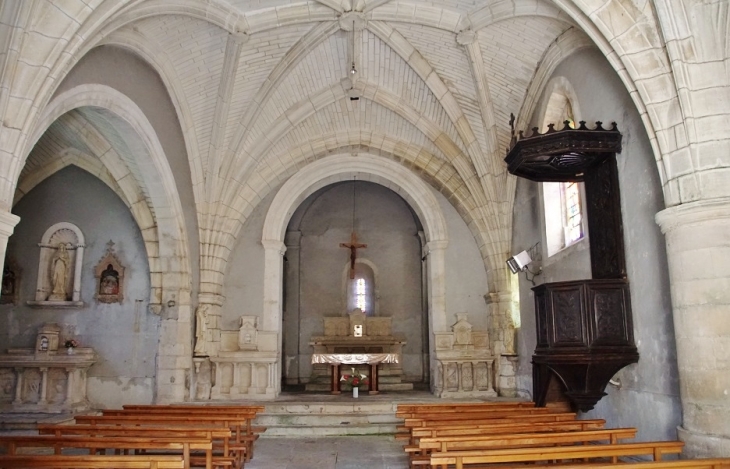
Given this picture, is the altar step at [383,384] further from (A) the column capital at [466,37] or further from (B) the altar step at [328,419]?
(A) the column capital at [466,37]

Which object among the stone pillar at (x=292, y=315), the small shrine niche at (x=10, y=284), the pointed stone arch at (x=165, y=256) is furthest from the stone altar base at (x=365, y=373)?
the small shrine niche at (x=10, y=284)

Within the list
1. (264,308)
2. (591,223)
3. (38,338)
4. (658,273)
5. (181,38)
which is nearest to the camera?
(658,273)

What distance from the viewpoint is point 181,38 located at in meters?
9.18

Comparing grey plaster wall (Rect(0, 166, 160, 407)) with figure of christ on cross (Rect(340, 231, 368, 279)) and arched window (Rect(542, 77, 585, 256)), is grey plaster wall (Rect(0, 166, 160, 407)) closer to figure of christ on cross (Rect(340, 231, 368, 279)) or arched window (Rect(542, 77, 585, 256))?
figure of christ on cross (Rect(340, 231, 368, 279))

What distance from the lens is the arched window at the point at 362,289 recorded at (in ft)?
50.1

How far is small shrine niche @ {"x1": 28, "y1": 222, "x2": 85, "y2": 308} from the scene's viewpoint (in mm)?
11328

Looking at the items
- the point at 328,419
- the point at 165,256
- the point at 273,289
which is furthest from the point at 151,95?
the point at 328,419

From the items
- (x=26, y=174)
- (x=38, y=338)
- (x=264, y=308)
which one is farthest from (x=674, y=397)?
(x=26, y=174)

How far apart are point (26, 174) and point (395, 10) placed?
7.44 m

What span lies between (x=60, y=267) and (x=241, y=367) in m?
3.87

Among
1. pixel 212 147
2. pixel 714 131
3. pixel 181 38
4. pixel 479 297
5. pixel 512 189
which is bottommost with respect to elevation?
pixel 479 297

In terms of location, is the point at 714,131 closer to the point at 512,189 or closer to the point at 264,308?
the point at 512,189

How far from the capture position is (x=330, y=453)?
7816 millimetres

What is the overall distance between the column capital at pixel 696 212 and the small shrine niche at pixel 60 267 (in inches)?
394
